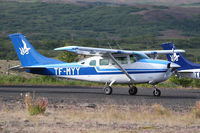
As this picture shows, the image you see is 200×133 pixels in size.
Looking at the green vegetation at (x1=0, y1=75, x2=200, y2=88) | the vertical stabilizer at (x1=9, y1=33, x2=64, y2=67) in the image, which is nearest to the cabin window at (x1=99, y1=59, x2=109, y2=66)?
the vertical stabilizer at (x1=9, y1=33, x2=64, y2=67)

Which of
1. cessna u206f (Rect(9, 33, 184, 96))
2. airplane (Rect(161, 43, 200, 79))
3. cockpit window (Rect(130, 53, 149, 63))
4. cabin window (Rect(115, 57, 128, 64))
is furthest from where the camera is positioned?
airplane (Rect(161, 43, 200, 79))

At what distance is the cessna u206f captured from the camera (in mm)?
22391

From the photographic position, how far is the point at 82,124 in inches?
486

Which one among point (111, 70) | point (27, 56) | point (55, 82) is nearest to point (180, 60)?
point (111, 70)

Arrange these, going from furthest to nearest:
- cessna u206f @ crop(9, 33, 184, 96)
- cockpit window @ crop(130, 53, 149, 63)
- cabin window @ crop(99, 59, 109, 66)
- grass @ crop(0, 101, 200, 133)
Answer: cabin window @ crop(99, 59, 109, 66) < cockpit window @ crop(130, 53, 149, 63) < cessna u206f @ crop(9, 33, 184, 96) < grass @ crop(0, 101, 200, 133)

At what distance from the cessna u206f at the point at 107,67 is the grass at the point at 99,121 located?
23.2 feet

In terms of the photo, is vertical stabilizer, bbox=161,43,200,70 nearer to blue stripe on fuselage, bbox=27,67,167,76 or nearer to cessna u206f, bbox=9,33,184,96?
cessna u206f, bbox=9,33,184,96

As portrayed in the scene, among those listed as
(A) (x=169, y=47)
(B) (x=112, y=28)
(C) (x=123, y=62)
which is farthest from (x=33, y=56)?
(B) (x=112, y=28)

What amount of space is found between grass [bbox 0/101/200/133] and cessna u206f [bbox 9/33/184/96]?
707 centimetres

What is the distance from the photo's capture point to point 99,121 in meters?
12.9

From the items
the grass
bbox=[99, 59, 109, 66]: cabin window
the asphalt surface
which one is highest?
bbox=[99, 59, 109, 66]: cabin window

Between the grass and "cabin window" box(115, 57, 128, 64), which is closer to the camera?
the grass

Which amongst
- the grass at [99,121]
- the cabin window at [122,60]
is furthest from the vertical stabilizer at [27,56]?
the grass at [99,121]

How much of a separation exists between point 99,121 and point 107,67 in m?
10.9
